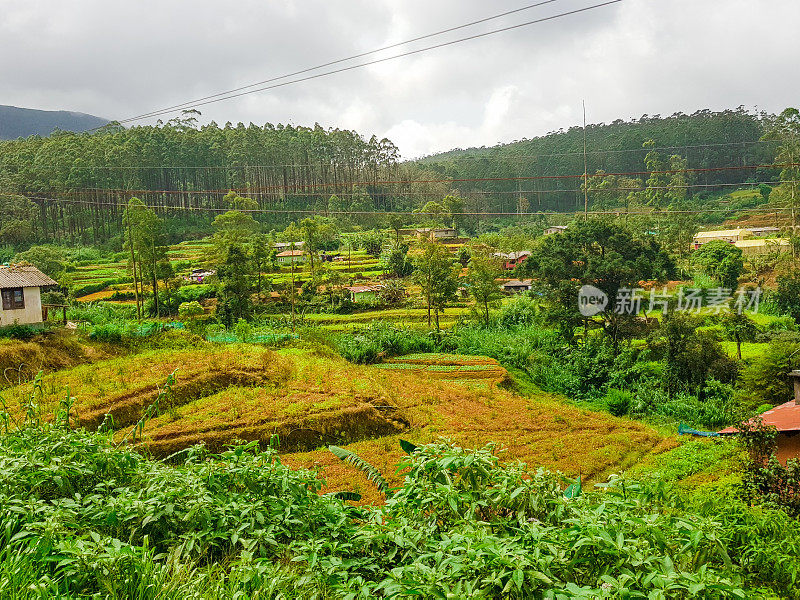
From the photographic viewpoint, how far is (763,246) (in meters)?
25.0

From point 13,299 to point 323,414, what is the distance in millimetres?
8220

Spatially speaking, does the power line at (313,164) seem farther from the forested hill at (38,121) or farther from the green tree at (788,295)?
the forested hill at (38,121)

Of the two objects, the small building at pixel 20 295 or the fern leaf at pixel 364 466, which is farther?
the small building at pixel 20 295

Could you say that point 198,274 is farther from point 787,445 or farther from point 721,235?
point 721,235

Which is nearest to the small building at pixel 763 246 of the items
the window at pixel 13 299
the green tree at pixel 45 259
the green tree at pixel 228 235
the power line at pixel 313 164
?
the power line at pixel 313 164

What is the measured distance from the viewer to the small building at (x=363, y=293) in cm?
2267

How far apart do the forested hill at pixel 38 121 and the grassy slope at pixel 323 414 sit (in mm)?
91212

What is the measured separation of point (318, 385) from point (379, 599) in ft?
32.3

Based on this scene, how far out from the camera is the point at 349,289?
22859mm

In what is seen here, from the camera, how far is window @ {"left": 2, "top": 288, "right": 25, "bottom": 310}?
42.9 feet

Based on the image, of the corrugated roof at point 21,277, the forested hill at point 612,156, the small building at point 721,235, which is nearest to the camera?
the corrugated roof at point 21,277

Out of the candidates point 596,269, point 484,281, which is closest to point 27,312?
point 484,281

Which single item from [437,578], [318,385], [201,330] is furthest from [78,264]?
[437,578]

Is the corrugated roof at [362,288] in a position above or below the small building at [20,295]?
below
